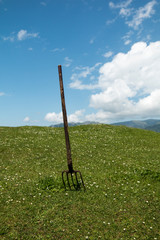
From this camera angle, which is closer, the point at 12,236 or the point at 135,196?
the point at 12,236

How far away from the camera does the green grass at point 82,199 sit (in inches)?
394

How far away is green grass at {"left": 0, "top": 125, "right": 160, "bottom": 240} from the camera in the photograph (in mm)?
10008

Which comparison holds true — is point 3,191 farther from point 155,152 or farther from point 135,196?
point 155,152

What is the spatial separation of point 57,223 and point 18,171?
9758 mm

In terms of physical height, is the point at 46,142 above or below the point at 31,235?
above

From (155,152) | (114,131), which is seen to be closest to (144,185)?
(155,152)

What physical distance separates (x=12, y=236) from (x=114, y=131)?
36.5m

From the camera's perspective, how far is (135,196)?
13852 mm

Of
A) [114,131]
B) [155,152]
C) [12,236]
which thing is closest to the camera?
[12,236]

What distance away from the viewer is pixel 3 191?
547 inches

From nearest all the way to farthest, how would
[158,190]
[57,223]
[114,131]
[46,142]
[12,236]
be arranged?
[12,236]
[57,223]
[158,190]
[46,142]
[114,131]

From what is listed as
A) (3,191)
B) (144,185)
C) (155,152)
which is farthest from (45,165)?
(155,152)

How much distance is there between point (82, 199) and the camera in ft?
42.8

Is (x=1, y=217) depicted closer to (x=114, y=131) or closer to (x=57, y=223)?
(x=57, y=223)
